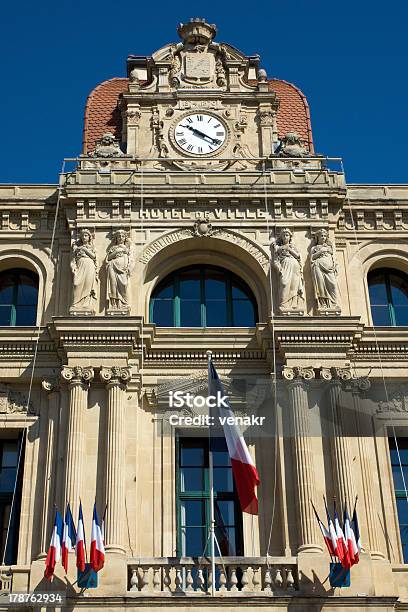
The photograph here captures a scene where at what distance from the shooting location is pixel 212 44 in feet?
112

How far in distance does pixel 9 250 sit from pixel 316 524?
41.7ft

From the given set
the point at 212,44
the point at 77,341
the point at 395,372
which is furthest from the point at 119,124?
the point at 395,372

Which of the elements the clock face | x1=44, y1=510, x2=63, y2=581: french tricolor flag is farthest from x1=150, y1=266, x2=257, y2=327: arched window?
x1=44, y1=510, x2=63, y2=581: french tricolor flag

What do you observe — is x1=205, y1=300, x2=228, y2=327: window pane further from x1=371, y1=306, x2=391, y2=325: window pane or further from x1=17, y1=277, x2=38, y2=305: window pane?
x1=17, y1=277, x2=38, y2=305: window pane

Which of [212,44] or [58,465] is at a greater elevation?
[212,44]

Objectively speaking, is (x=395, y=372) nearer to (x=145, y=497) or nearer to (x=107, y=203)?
(x=145, y=497)

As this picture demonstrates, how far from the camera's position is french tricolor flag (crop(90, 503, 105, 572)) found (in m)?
22.9

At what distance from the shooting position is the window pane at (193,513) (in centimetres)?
2603

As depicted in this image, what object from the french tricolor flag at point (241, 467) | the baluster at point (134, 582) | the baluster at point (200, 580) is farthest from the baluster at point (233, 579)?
the baluster at point (134, 582)

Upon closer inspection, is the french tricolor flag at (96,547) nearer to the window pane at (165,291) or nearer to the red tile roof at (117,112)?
the window pane at (165,291)

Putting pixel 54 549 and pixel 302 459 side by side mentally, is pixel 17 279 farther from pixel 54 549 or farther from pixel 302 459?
A: pixel 302 459

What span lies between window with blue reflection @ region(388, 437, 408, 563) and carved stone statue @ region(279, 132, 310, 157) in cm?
978

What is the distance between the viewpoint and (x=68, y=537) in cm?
2359

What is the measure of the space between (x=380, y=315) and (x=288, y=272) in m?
3.47
